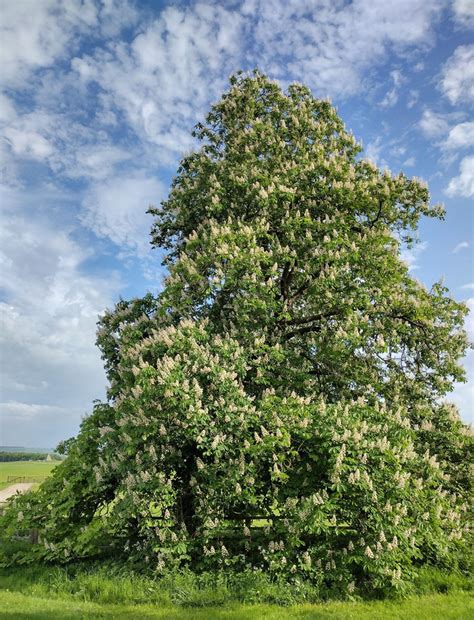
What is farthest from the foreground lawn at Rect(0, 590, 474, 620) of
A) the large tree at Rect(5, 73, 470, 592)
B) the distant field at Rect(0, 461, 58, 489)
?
the distant field at Rect(0, 461, 58, 489)

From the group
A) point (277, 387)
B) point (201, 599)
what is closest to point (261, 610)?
point (201, 599)

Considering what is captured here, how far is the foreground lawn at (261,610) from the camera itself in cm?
1009

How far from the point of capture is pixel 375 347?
14.3m

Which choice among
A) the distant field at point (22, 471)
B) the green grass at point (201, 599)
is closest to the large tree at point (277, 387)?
the green grass at point (201, 599)

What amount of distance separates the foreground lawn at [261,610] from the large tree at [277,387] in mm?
796

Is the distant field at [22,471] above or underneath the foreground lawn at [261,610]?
above

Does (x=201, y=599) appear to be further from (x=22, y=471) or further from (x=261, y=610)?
(x=22, y=471)

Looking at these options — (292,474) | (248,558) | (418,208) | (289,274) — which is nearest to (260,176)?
(289,274)

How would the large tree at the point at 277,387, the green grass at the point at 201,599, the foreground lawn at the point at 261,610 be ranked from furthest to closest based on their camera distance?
the large tree at the point at 277,387
the green grass at the point at 201,599
the foreground lawn at the point at 261,610

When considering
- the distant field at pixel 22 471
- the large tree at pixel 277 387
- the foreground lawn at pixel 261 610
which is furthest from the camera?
the distant field at pixel 22 471

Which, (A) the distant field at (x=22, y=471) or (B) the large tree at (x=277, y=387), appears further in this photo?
(A) the distant field at (x=22, y=471)

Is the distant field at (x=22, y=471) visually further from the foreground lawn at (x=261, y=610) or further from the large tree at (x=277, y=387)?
the foreground lawn at (x=261, y=610)

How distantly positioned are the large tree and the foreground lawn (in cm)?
80

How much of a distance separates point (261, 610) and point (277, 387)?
5.77 metres
